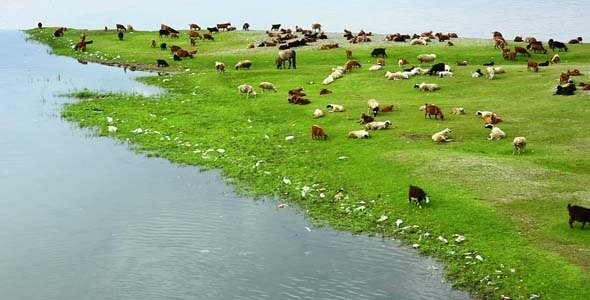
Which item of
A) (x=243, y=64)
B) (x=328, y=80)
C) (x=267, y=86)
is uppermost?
(x=243, y=64)

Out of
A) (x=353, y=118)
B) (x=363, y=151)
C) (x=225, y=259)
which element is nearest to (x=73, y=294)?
(x=225, y=259)

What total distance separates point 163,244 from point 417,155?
445 inches

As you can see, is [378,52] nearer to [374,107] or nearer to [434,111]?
[374,107]

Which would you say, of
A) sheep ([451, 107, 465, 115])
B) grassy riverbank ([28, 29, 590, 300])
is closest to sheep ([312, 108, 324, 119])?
grassy riverbank ([28, 29, 590, 300])

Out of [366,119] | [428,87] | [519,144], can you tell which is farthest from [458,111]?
[519,144]

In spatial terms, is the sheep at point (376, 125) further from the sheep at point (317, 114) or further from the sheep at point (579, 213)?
the sheep at point (579, 213)

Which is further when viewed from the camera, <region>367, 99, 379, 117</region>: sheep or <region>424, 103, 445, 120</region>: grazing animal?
<region>367, 99, 379, 117</region>: sheep

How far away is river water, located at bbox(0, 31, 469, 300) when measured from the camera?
18.5m

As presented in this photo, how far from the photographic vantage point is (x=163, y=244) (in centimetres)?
2152

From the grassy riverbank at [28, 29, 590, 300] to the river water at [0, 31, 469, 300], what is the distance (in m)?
1.22

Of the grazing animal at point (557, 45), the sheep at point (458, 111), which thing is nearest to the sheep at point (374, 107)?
the sheep at point (458, 111)

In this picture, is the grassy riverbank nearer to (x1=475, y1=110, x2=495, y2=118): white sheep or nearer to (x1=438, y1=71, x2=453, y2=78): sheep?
(x1=438, y1=71, x2=453, y2=78): sheep

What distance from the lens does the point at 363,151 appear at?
29.5 meters

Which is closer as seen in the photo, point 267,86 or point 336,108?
point 336,108
